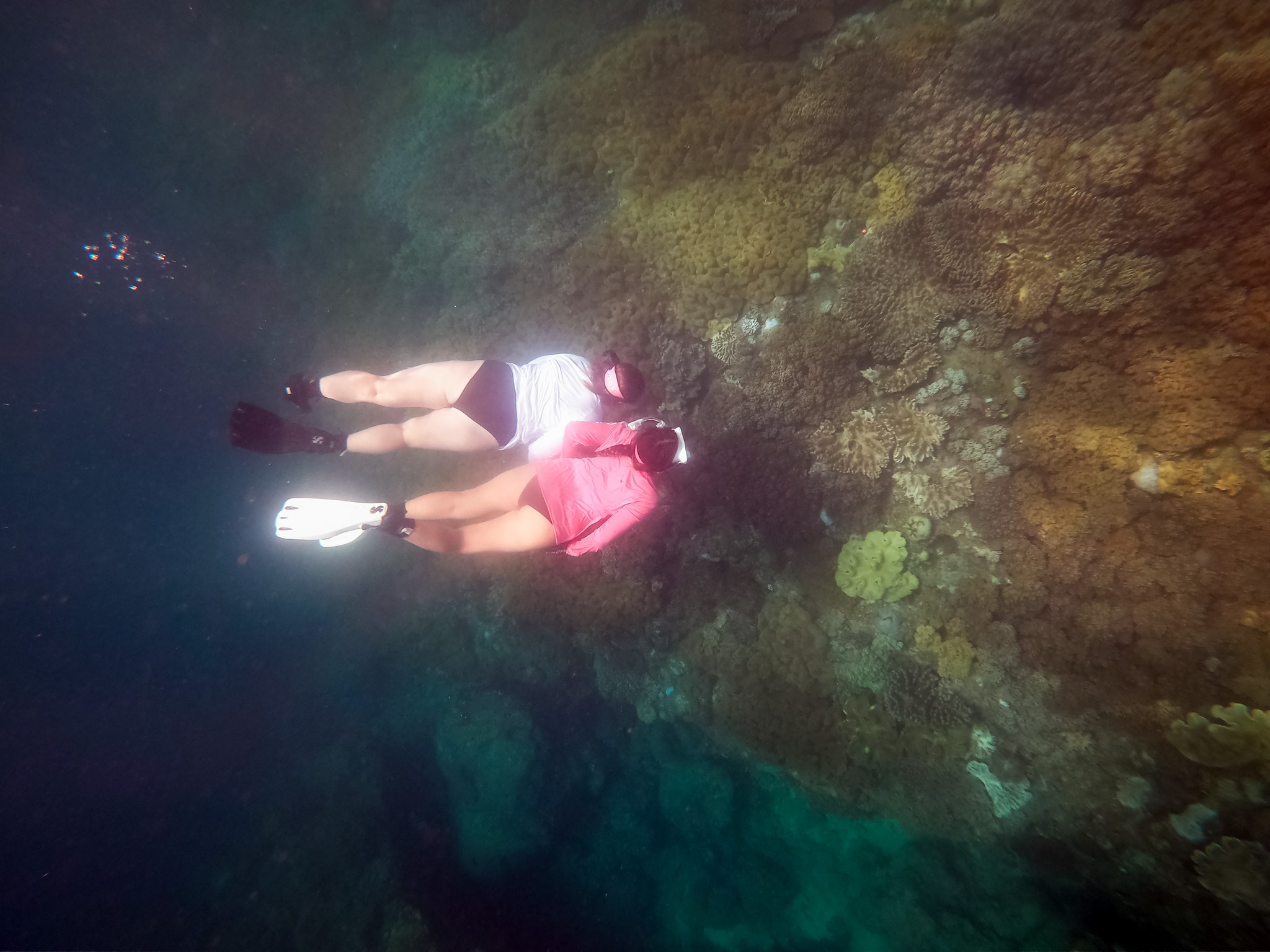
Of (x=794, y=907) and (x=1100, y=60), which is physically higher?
(x=1100, y=60)

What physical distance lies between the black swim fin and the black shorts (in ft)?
4.55

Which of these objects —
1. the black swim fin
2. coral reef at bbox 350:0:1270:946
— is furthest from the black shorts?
coral reef at bbox 350:0:1270:946

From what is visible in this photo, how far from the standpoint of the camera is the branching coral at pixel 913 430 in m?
4.86

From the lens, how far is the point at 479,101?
7066mm

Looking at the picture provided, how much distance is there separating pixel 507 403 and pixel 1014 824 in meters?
7.02

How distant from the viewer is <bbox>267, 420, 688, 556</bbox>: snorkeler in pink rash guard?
11.9 ft

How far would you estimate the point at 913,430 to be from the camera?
16.2ft

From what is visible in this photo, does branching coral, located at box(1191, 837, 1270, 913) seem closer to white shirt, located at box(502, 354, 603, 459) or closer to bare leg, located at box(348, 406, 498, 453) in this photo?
white shirt, located at box(502, 354, 603, 459)

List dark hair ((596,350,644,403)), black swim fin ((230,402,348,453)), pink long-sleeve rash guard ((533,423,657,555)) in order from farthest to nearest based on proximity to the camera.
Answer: black swim fin ((230,402,348,453))
dark hair ((596,350,644,403))
pink long-sleeve rash guard ((533,423,657,555))

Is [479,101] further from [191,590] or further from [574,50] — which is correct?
[191,590]

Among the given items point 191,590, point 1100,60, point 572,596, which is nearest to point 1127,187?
point 1100,60

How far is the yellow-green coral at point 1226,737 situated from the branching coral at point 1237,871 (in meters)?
0.65

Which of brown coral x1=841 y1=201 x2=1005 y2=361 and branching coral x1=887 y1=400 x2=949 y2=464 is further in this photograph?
branching coral x1=887 y1=400 x2=949 y2=464

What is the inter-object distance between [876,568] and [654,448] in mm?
3541
